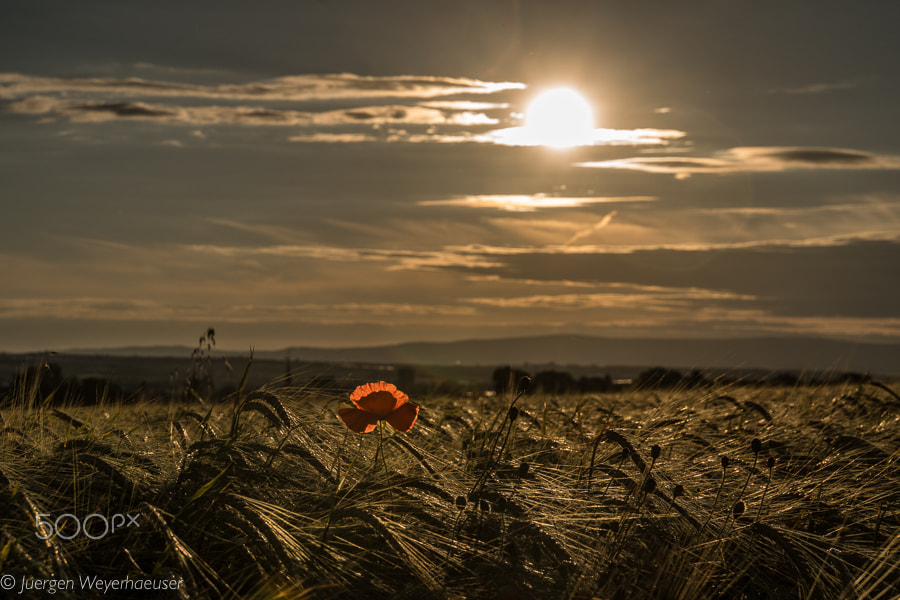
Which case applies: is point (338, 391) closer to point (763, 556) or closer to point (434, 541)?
point (434, 541)

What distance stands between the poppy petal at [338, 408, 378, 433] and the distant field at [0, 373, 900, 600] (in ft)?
0.63

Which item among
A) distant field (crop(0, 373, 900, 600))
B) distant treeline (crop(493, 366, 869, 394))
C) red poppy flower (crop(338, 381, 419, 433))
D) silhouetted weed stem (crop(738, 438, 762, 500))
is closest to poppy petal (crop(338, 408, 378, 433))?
red poppy flower (crop(338, 381, 419, 433))

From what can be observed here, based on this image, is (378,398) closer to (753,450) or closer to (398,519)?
(398,519)

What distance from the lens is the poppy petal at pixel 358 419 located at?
4.09m

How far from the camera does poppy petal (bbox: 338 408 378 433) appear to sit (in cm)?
409

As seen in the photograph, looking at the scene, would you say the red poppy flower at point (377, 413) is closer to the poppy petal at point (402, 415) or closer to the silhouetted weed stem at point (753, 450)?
the poppy petal at point (402, 415)

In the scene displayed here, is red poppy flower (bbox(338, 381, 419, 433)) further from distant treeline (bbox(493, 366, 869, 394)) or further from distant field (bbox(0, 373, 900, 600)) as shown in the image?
distant treeline (bbox(493, 366, 869, 394))

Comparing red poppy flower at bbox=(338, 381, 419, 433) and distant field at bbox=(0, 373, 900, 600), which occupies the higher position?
red poppy flower at bbox=(338, 381, 419, 433)

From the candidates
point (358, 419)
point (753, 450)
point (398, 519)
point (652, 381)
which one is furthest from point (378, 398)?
point (652, 381)

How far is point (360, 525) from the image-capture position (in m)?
3.73

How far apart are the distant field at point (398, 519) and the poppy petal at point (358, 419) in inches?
7.6

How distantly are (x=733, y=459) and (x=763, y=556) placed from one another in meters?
0.93

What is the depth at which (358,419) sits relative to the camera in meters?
4.12

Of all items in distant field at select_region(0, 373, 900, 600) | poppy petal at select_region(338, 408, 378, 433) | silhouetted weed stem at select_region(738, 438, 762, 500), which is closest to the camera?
distant field at select_region(0, 373, 900, 600)
